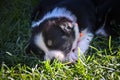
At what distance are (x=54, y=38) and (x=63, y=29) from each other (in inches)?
4.6

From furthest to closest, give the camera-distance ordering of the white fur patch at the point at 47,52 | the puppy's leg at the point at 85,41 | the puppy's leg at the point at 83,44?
the puppy's leg at the point at 85,41
the puppy's leg at the point at 83,44
the white fur patch at the point at 47,52

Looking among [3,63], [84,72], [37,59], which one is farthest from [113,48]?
[3,63]

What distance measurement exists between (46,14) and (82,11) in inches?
16.7

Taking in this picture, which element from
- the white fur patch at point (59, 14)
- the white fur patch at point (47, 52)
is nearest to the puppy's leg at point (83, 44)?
the white fur patch at point (47, 52)

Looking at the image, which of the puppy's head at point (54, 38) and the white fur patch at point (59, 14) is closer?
the puppy's head at point (54, 38)

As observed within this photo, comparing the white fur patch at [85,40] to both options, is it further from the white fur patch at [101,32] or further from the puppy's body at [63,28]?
the white fur patch at [101,32]

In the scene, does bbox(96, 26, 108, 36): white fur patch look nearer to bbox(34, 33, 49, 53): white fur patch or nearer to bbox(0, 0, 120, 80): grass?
bbox(0, 0, 120, 80): grass

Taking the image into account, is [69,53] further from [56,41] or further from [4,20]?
[4,20]

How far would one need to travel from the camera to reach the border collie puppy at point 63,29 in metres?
3.15

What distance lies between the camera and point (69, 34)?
3201 mm

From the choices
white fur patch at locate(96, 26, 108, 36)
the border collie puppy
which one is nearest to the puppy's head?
the border collie puppy

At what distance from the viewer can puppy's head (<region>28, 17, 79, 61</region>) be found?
10.3 feet

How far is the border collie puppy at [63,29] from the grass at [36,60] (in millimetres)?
96

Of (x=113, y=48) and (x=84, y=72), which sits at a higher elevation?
(x=113, y=48)
